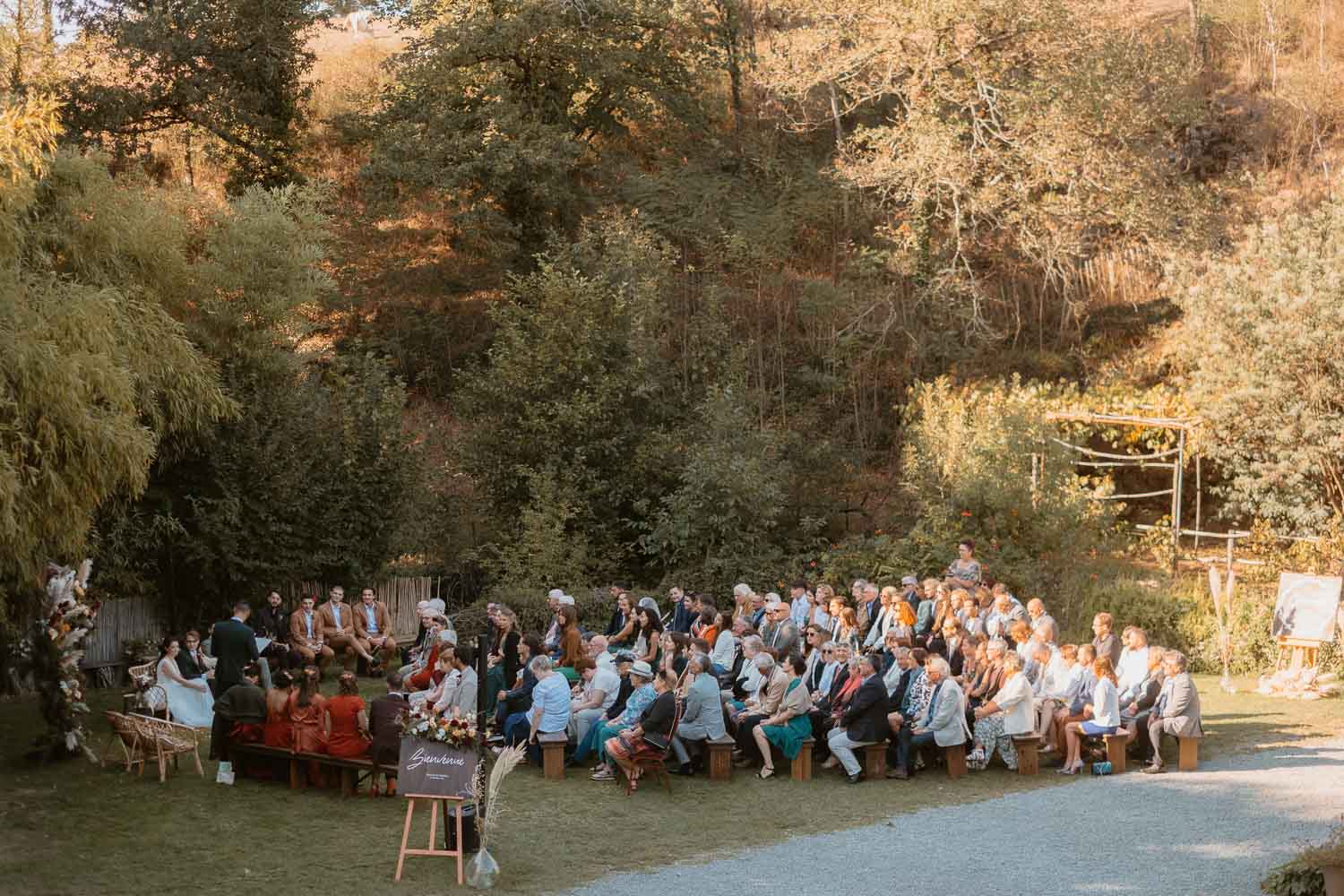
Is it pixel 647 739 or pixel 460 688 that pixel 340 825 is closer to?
pixel 460 688

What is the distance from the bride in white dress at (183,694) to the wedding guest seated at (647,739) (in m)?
4.24

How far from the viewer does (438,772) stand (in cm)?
909

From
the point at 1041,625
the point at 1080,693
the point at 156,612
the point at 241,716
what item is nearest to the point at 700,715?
the point at 1080,693

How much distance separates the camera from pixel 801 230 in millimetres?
28281

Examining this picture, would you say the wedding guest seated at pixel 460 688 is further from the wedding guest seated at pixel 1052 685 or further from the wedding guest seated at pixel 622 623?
the wedding guest seated at pixel 1052 685

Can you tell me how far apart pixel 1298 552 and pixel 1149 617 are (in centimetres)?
355

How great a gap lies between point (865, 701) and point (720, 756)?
141 cm

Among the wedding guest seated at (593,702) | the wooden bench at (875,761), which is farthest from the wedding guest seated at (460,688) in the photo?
the wooden bench at (875,761)

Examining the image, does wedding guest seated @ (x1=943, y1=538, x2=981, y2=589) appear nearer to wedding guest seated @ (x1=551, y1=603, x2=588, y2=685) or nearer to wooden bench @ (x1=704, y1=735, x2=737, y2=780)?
wedding guest seated @ (x1=551, y1=603, x2=588, y2=685)

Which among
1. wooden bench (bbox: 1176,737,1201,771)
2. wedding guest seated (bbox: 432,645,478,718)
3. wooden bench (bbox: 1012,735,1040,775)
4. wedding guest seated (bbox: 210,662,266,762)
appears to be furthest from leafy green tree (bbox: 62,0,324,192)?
wooden bench (bbox: 1176,737,1201,771)

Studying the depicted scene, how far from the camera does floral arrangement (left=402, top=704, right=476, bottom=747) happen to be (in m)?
9.04

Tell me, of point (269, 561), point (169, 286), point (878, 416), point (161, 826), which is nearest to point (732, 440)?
point (878, 416)

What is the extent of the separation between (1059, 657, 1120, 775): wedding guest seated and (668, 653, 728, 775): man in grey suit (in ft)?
10.6

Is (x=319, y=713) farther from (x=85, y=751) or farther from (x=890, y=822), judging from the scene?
(x=890, y=822)
